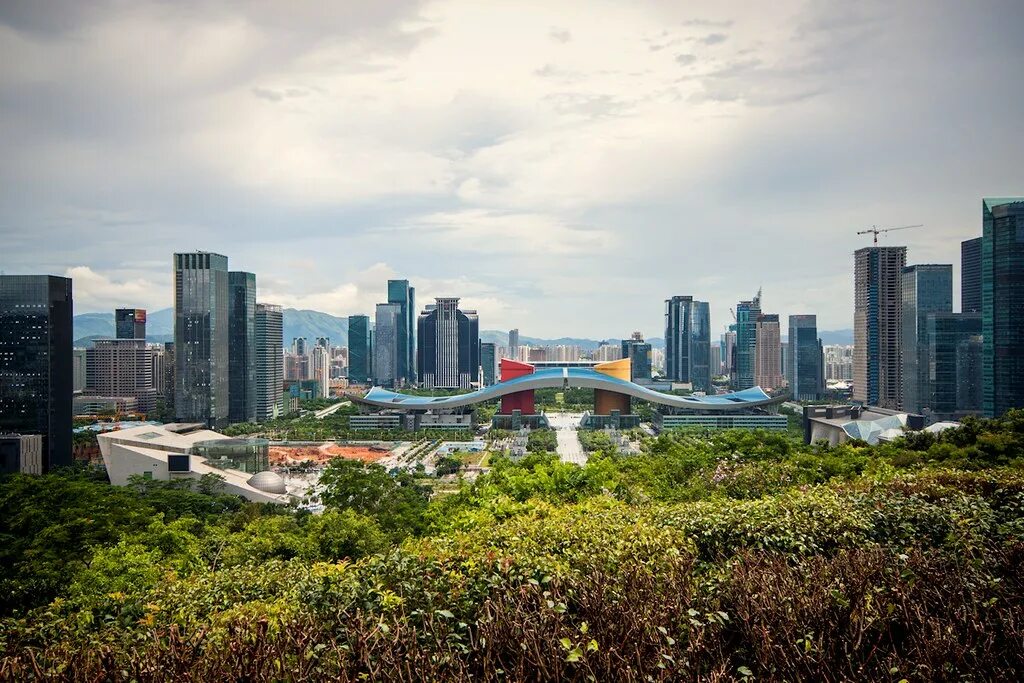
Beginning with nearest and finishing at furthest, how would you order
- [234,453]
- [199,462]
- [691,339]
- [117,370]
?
[199,462] < [234,453] < [117,370] < [691,339]

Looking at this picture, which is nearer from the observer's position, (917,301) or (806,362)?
(917,301)

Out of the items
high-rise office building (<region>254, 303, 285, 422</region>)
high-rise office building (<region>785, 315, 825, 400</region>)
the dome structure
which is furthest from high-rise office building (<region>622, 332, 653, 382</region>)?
the dome structure

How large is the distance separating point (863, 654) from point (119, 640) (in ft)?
13.7

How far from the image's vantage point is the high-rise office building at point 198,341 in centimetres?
3375

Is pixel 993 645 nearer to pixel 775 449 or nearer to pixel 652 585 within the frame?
pixel 652 585

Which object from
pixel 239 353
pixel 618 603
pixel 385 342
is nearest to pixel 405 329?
pixel 385 342

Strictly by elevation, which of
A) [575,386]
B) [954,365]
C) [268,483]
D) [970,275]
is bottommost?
[268,483]

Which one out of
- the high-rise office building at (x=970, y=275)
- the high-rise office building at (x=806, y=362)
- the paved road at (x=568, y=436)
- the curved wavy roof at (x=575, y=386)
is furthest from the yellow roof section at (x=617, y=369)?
the high-rise office building at (x=806, y=362)

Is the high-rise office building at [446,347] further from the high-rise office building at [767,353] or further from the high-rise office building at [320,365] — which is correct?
the high-rise office building at [767,353]

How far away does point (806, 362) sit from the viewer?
51.2 meters

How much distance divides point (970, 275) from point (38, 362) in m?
45.0

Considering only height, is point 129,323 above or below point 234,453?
above

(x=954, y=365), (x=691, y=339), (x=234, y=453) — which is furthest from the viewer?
(x=691, y=339)

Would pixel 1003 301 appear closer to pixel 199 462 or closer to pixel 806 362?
pixel 806 362
